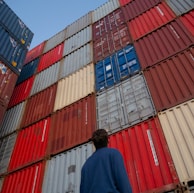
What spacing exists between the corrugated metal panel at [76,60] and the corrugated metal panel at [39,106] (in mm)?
1441

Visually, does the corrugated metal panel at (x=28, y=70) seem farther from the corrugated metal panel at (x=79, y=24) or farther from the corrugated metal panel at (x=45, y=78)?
the corrugated metal panel at (x=79, y=24)

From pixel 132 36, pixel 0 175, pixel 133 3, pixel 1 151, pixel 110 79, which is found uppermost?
pixel 133 3

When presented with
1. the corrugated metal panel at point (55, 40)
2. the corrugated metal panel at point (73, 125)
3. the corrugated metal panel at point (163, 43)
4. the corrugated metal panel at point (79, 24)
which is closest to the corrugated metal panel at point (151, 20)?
the corrugated metal panel at point (163, 43)

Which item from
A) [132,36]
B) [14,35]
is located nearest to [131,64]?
[132,36]

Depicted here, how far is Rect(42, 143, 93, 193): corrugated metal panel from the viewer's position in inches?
309

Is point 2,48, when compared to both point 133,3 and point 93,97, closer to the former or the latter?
point 93,97

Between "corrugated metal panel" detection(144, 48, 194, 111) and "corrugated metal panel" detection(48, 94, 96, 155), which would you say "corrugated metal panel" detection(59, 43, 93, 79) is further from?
"corrugated metal panel" detection(144, 48, 194, 111)

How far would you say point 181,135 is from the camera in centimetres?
664

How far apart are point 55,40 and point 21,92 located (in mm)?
6681

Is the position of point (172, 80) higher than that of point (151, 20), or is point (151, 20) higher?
point (151, 20)

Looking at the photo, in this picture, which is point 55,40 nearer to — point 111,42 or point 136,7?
point 111,42

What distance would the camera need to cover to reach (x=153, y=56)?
33.6 ft

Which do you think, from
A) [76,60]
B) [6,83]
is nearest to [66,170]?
[76,60]

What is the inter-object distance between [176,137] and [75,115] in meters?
5.41
